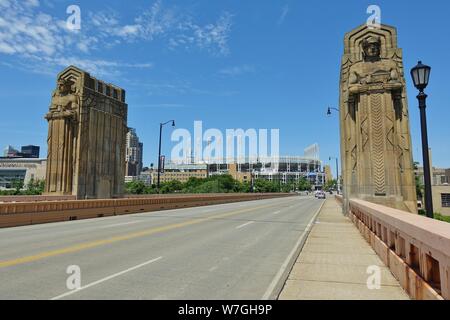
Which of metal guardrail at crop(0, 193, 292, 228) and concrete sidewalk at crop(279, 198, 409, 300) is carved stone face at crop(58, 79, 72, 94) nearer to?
metal guardrail at crop(0, 193, 292, 228)

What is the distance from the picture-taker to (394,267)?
724cm

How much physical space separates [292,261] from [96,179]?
118ft

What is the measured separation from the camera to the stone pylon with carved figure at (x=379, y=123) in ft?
70.2

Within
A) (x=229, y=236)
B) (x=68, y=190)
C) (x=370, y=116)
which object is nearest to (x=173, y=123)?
(x=68, y=190)

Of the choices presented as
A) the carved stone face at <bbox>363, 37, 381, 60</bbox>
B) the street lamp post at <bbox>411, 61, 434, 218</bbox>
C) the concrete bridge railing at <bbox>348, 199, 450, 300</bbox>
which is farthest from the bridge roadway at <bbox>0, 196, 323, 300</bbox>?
the carved stone face at <bbox>363, 37, 381, 60</bbox>

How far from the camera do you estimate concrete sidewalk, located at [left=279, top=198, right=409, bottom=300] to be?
5.99m

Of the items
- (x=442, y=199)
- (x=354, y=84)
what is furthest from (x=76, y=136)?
(x=442, y=199)

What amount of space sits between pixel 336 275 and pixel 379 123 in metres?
16.6

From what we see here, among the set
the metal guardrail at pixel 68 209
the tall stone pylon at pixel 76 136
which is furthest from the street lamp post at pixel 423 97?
the tall stone pylon at pixel 76 136

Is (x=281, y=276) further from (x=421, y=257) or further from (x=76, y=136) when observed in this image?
(x=76, y=136)

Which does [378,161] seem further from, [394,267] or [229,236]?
[394,267]

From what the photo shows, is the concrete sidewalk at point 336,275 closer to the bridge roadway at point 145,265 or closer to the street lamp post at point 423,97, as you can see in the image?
the bridge roadway at point 145,265

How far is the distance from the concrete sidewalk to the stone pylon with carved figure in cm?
1085

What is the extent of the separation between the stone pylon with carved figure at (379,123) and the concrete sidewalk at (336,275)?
35.6ft
